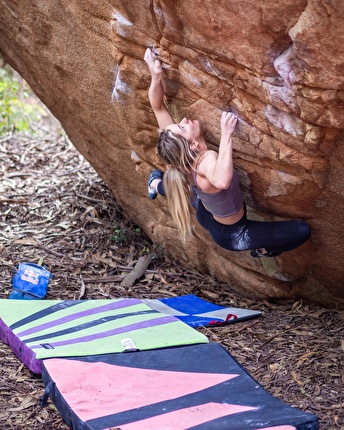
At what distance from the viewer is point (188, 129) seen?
465 cm

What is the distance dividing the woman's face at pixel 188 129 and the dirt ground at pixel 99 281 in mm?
1459

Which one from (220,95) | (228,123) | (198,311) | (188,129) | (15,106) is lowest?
(198,311)

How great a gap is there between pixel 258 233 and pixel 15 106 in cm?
722

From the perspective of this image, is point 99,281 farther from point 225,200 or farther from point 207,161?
point 207,161

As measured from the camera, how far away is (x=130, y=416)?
381 cm

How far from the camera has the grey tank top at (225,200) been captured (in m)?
4.70

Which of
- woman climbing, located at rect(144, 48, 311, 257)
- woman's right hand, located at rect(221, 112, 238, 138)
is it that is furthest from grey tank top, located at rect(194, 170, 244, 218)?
woman's right hand, located at rect(221, 112, 238, 138)

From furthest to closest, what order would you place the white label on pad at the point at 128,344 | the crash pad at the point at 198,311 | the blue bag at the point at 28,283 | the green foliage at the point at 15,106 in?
the green foliage at the point at 15,106
the blue bag at the point at 28,283
the crash pad at the point at 198,311
the white label on pad at the point at 128,344

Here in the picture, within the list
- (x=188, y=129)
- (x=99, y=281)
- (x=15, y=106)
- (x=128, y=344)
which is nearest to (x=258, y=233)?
(x=188, y=129)

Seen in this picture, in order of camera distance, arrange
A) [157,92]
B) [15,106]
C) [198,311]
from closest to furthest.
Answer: [157,92]
[198,311]
[15,106]

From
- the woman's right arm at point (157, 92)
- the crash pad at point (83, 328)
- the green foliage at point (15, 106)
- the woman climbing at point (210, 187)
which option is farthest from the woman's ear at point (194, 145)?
the green foliage at point (15, 106)

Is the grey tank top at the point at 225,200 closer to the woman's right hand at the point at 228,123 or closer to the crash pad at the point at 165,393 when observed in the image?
the woman's right hand at the point at 228,123

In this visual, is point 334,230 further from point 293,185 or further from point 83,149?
point 83,149

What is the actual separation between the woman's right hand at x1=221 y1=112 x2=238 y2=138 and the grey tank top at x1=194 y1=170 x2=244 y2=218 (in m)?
0.42
